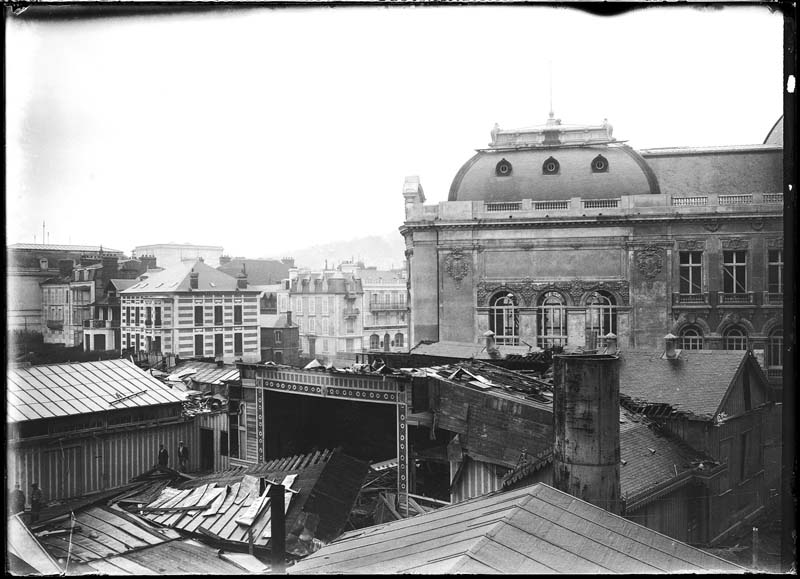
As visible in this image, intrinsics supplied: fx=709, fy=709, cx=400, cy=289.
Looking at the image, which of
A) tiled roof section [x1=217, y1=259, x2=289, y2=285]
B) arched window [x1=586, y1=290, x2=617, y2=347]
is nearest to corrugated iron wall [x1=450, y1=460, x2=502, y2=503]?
arched window [x1=586, y1=290, x2=617, y2=347]

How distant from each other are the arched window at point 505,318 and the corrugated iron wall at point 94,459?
1790 cm

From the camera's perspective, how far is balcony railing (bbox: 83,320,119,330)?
937 inches

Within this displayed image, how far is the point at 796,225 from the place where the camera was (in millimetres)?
7156

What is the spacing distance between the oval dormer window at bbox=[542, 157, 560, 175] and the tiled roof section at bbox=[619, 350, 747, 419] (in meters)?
15.9

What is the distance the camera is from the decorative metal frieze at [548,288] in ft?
105

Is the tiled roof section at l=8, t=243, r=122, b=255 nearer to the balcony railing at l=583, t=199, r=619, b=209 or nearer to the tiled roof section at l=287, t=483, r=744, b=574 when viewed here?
the tiled roof section at l=287, t=483, r=744, b=574

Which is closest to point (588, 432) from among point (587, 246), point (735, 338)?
point (587, 246)

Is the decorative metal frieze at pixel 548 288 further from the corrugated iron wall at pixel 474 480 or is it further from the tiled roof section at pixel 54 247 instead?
the tiled roof section at pixel 54 247

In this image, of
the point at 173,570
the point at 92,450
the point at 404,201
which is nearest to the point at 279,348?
the point at 404,201

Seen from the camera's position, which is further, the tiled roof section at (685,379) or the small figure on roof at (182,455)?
the small figure on roof at (182,455)

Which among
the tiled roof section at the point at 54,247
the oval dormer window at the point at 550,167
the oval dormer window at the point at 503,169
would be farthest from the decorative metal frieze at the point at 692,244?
the tiled roof section at the point at 54,247

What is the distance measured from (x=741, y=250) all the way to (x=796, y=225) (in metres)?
25.1

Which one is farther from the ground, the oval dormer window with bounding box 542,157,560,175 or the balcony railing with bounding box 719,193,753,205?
the oval dormer window with bounding box 542,157,560,175

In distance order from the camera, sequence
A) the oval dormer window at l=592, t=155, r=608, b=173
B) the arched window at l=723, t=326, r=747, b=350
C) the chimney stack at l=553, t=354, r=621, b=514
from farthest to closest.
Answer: the oval dormer window at l=592, t=155, r=608, b=173, the arched window at l=723, t=326, r=747, b=350, the chimney stack at l=553, t=354, r=621, b=514
